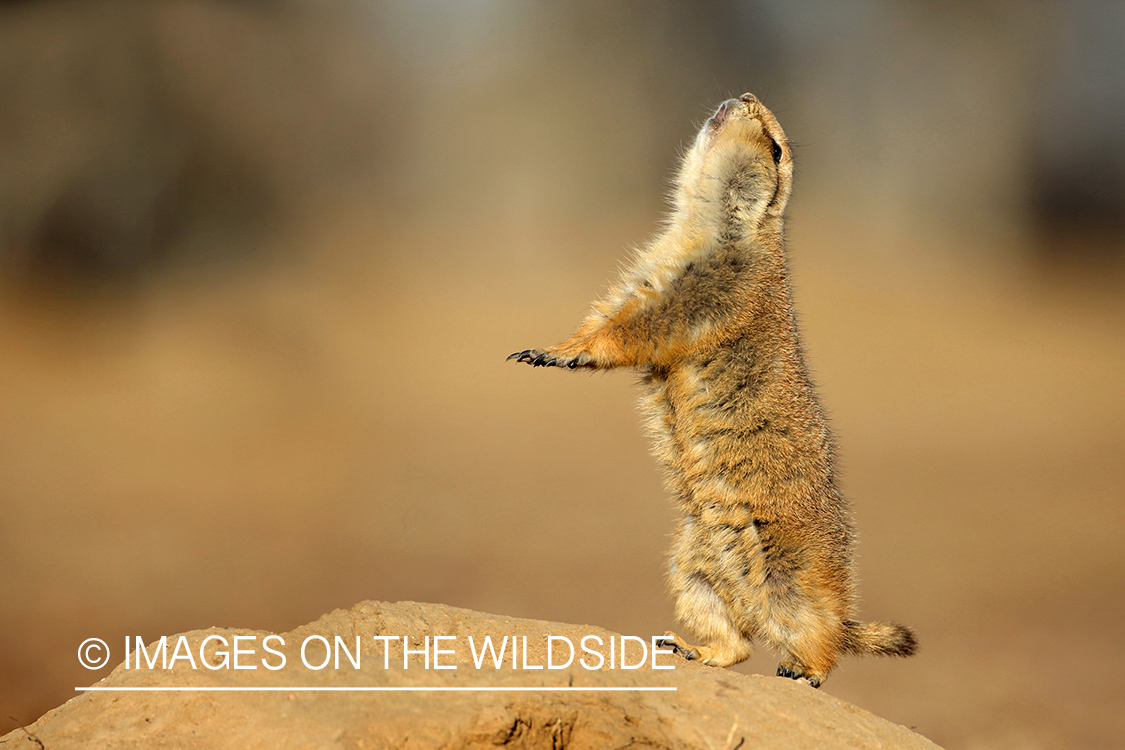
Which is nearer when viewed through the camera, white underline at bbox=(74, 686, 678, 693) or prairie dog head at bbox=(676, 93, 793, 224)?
white underline at bbox=(74, 686, 678, 693)

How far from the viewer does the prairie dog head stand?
161 inches

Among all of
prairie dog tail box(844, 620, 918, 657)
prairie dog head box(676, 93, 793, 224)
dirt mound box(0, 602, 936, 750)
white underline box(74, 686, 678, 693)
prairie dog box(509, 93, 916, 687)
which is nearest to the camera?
dirt mound box(0, 602, 936, 750)

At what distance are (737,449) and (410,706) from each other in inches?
65.9

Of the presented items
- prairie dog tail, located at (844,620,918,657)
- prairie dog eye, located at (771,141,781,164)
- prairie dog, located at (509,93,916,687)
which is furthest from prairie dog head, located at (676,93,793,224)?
prairie dog tail, located at (844,620,918,657)

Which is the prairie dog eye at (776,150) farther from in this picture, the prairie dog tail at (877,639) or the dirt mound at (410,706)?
the dirt mound at (410,706)

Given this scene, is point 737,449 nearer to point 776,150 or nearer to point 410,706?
point 776,150

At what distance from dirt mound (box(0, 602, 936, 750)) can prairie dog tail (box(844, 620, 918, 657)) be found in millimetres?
412

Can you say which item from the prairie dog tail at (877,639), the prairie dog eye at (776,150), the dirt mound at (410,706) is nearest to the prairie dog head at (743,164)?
the prairie dog eye at (776,150)

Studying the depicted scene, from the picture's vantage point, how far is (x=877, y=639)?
3744 millimetres

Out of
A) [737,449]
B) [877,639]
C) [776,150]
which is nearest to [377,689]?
[737,449]

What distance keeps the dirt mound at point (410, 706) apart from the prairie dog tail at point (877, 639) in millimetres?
412

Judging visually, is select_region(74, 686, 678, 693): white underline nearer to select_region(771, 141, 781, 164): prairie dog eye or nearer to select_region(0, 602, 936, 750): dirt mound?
select_region(0, 602, 936, 750): dirt mound

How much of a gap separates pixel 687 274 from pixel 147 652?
2.58m

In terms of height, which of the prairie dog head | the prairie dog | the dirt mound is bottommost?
the dirt mound
